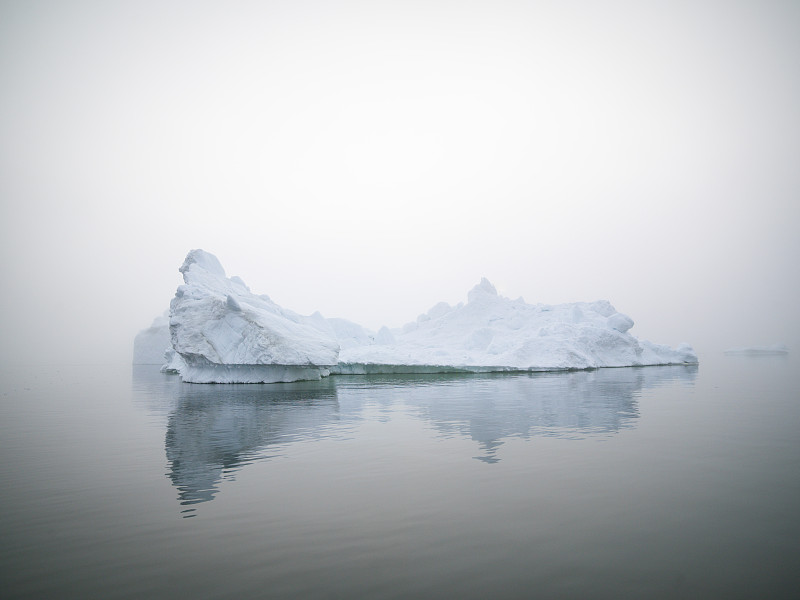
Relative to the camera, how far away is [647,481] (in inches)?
295

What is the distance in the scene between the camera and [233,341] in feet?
92.7

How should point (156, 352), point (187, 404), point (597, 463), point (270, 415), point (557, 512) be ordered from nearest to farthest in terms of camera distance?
point (557, 512), point (597, 463), point (270, 415), point (187, 404), point (156, 352)

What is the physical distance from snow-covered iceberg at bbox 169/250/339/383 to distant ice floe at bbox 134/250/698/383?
61 mm

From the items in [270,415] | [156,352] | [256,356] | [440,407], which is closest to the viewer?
[270,415]

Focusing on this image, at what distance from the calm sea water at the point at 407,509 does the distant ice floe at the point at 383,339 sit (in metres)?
14.6

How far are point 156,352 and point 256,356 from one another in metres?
60.4

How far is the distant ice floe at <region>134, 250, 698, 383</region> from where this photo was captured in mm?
28078

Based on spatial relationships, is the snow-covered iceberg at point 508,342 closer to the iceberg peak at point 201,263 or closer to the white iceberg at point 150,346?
the iceberg peak at point 201,263

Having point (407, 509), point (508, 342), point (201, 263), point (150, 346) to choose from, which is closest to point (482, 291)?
point (508, 342)

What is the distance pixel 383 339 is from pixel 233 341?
28.2 m

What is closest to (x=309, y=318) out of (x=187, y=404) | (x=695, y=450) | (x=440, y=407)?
(x=187, y=404)

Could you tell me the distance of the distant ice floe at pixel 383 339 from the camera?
28.1m

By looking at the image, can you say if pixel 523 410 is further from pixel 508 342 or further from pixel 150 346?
pixel 150 346

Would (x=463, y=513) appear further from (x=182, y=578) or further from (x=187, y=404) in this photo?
(x=187, y=404)
